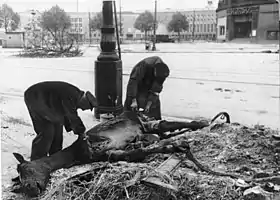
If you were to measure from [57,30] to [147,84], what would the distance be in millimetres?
26003

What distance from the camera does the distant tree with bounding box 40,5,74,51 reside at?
81.7 feet

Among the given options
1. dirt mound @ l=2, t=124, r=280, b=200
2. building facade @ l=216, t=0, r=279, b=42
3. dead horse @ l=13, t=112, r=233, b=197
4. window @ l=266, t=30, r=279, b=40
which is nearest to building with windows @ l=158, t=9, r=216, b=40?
building facade @ l=216, t=0, r=279, b=42

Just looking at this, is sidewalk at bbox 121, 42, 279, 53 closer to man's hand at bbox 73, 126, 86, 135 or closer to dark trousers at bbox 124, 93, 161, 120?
dark trousers at bbox 124, 93, 161, 120

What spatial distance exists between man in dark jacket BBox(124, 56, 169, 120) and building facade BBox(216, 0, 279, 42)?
141 feet

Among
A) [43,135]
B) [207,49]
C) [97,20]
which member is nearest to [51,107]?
[43,135]

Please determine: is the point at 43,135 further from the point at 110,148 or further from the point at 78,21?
the point at 78,21

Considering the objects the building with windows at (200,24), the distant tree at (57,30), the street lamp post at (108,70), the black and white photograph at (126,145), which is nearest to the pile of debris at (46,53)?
the distant tree at (57,30)

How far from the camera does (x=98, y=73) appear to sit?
597 centimetres

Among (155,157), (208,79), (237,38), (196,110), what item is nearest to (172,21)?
(237,38)

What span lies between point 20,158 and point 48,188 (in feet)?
1.11

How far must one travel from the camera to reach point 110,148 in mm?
3402

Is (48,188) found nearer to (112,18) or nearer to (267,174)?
(267,174)

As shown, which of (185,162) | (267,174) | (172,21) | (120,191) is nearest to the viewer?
(120,191)

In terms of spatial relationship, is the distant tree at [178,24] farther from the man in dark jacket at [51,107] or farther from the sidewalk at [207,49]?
the man in dark jacket at [51,107]
